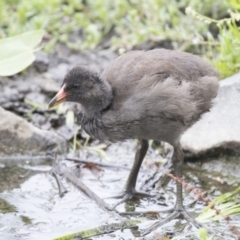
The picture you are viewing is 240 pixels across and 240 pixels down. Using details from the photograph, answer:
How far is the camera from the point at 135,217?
4707mm

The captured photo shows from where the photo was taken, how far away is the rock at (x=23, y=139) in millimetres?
5719

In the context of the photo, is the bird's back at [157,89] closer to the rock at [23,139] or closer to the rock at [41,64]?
the rock at [23,139]

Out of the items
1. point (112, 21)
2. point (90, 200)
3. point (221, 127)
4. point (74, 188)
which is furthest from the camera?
point (112, 21)

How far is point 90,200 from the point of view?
495cm

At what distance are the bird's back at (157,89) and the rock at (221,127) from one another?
0.43m

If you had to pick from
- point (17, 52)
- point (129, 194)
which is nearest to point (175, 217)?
point (129, 194)

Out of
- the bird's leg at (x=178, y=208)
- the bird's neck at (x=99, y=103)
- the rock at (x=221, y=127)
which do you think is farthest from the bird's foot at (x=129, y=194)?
the bird's neck at (x=99, y=103)

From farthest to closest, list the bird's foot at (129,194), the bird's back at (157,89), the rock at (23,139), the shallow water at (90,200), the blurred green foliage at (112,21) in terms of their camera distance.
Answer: the blurred green foliage at (112,21)
the rock at (23,139)
the bird's foot at (129,194)
the bird's back at (157,89)
the shallow water at (90,200)

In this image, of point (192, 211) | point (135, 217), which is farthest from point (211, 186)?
point (135, 217)

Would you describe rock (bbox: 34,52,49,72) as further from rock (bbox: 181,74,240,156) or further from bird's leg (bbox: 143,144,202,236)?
bird's leg (bbox: 143,144,202,236)

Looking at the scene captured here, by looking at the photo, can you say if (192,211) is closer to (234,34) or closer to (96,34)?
(234,34)

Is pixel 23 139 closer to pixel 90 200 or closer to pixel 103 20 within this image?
pixel 90 200

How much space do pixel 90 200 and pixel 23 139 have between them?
3.57ft

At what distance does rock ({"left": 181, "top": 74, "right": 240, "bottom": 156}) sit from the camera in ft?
17.2
